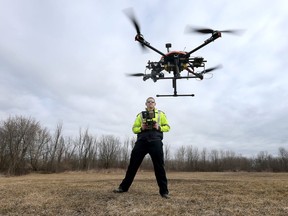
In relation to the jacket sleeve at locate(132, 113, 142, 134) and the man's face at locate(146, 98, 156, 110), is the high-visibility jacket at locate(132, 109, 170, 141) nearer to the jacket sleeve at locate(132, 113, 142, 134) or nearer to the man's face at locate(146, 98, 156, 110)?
the jacket sleeve at locate(132, 113, 142, 134)

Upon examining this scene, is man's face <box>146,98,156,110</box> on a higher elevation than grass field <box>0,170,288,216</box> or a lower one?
higher

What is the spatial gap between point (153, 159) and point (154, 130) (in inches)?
26.5

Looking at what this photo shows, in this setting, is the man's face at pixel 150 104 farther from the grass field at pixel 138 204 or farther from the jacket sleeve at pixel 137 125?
the grass field at pixel 138 204

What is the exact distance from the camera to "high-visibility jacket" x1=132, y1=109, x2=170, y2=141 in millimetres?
6645

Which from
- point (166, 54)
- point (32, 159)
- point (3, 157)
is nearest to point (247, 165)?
point (32, 159)

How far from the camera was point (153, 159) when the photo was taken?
6.59 metres

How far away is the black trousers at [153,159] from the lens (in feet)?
21.2

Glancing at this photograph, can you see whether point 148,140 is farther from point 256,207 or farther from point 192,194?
point 256,207

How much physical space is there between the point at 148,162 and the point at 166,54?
195 feet

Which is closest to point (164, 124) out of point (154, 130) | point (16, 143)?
point (154, 130)

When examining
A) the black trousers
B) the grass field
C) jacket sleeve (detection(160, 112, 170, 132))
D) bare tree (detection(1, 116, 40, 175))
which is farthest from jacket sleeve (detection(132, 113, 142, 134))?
bare tree (detection(1, 116, 40, 175))

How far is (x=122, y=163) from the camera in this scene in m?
70.2

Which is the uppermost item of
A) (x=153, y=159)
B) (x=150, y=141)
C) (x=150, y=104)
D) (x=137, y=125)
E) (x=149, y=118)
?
(x=150, y=104)

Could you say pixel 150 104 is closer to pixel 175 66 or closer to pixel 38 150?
pixel 175 66
